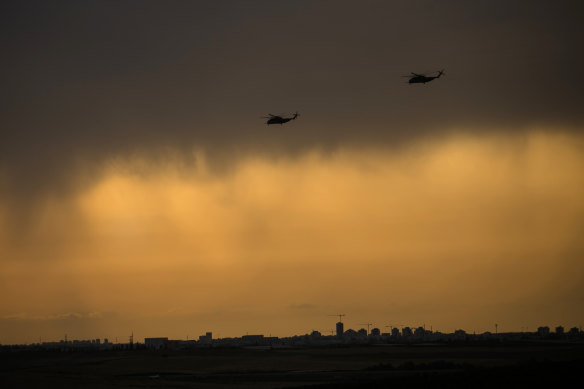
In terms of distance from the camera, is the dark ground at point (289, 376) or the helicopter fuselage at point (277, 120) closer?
the dark ground at point (289, 376)

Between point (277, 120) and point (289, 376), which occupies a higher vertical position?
point (277, 120)

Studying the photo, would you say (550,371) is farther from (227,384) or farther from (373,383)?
(227,384)

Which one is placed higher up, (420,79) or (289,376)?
(420,79)

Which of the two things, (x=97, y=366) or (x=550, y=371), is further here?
(x=97, y=366)

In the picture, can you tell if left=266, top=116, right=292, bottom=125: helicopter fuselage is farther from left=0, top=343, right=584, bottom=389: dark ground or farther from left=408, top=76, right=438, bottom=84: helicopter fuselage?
left=0, top=343, right=584, bottom=389: dark ground

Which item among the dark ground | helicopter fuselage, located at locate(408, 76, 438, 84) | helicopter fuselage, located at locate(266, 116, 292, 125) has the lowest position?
the dark ground

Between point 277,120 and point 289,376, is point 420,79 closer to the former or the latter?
point 277,120

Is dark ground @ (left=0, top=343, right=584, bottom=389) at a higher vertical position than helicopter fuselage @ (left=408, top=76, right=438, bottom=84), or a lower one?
lower

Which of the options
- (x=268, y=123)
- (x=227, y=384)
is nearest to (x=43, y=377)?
(x=227, y=384)

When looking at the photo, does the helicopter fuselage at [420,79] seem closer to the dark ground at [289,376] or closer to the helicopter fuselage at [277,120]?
the helicopter fuselage at [277,120]

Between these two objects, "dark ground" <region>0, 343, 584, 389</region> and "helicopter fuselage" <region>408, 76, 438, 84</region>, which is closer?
"dark ground" <region>0, 343, 584, 389</region>

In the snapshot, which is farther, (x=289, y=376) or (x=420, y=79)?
(x=420, y=79)
